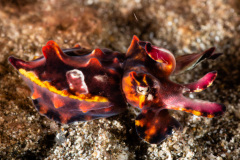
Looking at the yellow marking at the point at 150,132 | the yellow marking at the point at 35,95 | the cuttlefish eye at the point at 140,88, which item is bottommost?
the yellow marking at the point at 150,132

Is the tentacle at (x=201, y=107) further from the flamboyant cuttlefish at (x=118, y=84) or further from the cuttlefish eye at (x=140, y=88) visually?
the cuttlefish eye at (x=140, y=88)

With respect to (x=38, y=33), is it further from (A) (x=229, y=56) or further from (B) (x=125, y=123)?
(A) (x=229, y=56)

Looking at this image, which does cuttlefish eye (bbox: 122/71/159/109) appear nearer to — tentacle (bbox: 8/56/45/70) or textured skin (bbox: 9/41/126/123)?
textured skin (bbox: 9/41/126/123)

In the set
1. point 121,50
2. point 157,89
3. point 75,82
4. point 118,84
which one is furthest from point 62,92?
point 121,50

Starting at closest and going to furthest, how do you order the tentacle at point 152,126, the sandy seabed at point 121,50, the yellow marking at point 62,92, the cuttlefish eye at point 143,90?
the cuttlefish eye at point 143,90, the yellow marking at point 62,92, the tentacle at point 152,126, the sandy seabed at point 121,50

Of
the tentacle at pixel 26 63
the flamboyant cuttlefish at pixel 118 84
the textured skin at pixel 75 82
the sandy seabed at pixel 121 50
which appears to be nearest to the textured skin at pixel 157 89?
the flamboyant cuttlefish at pixel 118 84

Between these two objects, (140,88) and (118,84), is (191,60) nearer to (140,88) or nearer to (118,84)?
(140,88)

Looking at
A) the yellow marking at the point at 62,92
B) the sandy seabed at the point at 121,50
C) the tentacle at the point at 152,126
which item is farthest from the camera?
the sandy seabed at the point at 121,50

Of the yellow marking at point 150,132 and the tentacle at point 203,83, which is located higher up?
the tentacle at point 203,83

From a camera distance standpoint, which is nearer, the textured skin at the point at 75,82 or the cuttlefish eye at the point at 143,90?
the cuttlefish eye at the point at 143,90
